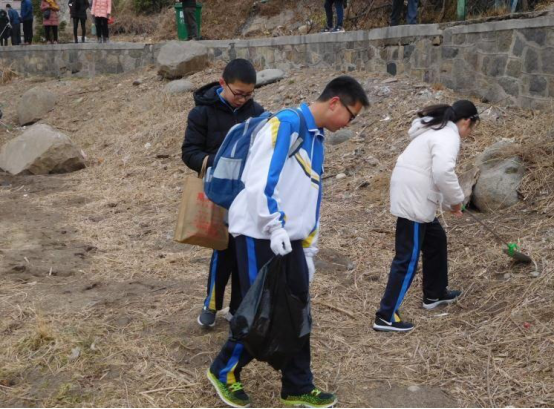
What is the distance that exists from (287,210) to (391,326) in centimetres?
164

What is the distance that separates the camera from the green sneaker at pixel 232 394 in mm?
3188

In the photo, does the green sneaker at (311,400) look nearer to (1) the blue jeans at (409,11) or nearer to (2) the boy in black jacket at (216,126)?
(2) the boy in black jacket at (216,126)

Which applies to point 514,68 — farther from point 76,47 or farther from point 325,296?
point 76,47

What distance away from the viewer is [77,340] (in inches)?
157

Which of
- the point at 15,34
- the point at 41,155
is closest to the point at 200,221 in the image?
the point at 41,155

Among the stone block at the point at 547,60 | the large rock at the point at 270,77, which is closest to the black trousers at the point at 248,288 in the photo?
the stone block at the point at 547,60

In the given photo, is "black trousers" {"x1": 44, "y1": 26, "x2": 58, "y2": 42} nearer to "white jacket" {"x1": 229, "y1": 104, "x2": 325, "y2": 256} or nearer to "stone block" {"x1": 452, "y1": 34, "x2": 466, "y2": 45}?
"stone block" {"x1": 452, "y1": 34, "x2": 466, "y2": 45}

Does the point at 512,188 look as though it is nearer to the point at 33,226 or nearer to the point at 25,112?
the point at 33,226

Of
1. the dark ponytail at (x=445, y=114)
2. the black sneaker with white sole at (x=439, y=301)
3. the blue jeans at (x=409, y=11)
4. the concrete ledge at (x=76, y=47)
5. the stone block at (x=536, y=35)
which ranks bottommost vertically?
the black sneaker with white sole at (x=439, y=301)

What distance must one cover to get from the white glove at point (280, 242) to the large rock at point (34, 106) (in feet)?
40.7

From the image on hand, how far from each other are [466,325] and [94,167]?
7.29 meters

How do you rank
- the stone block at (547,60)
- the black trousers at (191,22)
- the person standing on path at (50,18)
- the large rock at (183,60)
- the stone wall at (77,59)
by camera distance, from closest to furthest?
the stone block at (547,60) → the large rock at (183,60) → the black trousers at (191,22) → the stone wall at (77,59) → the person standing on path at (50,18)

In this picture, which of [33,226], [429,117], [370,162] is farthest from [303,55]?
[429,117]

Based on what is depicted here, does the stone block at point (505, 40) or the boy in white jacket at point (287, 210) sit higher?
the stone block at point (505, 40)
